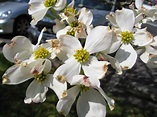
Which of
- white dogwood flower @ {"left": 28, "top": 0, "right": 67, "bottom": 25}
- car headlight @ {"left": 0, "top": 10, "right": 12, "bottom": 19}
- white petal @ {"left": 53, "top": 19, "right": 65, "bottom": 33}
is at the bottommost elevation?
car headlight @ {"left": 0, "top": 10, "right": 12, "bottom": 19}

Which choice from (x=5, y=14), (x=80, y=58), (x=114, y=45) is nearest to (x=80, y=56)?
(x=80, y=58)

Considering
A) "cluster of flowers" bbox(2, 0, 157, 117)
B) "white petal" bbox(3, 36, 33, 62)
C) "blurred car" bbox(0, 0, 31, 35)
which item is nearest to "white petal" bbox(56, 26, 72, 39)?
"cluster of flowers" bbox(2, 0, 157, 117)

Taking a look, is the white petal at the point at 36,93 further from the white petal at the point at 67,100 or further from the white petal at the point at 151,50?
the white petal at the point at 151,50

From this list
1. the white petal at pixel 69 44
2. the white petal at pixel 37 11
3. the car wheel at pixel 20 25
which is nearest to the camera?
the white petal at pixel 69 44

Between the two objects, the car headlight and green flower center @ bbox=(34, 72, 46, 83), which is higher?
green flower center @ bbox=(34, 72, 46, 83)

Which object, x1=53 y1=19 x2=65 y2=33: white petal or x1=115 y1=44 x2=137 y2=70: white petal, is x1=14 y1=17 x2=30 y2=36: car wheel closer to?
x1=53 y1=19 x2=65 y2=33: white petal

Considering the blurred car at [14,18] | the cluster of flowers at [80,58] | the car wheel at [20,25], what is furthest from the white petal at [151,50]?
the car wheel at [20,25]
